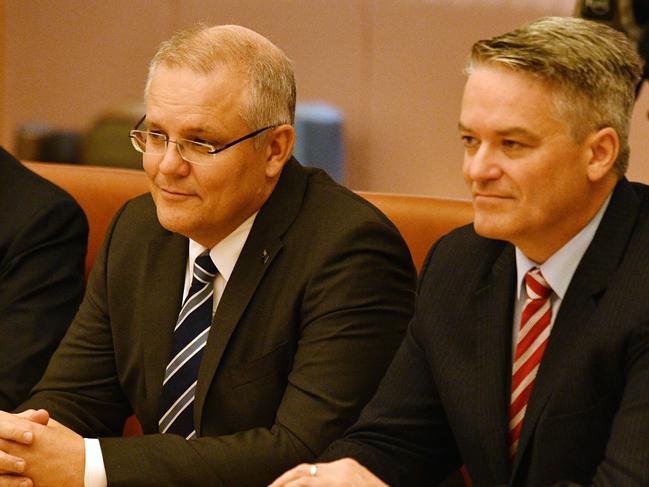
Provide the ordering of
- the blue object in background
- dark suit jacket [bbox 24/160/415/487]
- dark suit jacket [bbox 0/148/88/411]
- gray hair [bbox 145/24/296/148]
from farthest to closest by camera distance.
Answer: the blue object in background < dark suit jacket [bbox 0/148/88/411] < gray hair [bbox 145/24/296/148] < dark suit jacket [bbox 24/160/415/487]

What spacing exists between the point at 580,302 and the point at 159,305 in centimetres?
94

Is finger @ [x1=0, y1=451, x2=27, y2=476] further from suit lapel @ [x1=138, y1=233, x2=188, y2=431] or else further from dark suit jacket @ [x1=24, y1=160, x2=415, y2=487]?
suit lapel @ [x1=138, y1=233, x2=188, y2=431]

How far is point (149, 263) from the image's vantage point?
8.03ft

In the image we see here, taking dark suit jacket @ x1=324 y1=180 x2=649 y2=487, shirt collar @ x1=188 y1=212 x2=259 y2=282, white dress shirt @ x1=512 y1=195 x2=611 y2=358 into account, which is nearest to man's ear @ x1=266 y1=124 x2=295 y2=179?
shirt collar @ x1=188 y1=212 x2=259 y2=282

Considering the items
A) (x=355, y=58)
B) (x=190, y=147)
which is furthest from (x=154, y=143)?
(x=355, y=58)

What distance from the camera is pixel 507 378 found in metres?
1.90

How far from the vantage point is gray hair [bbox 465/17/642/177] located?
176 centimetres

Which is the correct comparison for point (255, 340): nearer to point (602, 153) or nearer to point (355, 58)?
point (602, 153)

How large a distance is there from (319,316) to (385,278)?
0.16 metres

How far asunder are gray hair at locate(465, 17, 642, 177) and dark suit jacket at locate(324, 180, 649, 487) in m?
0.15

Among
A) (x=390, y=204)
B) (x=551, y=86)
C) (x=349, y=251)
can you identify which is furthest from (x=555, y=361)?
(x=390, y=204)

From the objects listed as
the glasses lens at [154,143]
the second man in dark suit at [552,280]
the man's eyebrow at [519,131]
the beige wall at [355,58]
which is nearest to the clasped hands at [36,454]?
the second man in dark suit at [552,280]

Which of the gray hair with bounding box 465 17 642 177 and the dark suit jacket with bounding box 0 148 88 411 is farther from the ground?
the gray hair with bounding box 465 17 642 177

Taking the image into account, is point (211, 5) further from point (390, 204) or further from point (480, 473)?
point (480, 473)
